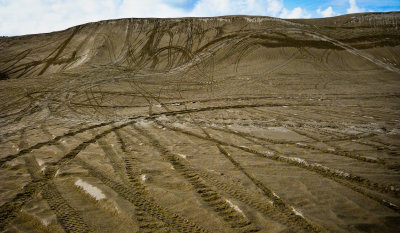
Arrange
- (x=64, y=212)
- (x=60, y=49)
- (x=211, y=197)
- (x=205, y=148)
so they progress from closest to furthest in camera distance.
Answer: (x=64, y=212), (x=211, y=197), (x=205, y=148), (x=60, y=49)

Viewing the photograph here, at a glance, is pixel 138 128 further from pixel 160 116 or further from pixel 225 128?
pixel 225 128

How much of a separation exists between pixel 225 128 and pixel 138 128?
2241mm

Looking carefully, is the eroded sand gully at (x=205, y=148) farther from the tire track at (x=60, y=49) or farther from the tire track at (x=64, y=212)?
the tire track at (x=60, y=49)

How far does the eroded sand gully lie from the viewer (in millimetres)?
2273

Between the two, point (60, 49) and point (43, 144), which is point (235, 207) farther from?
point (60, 49)

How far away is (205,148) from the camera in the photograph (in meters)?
4.11

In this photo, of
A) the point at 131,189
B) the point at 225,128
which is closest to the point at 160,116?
the point at 225,128

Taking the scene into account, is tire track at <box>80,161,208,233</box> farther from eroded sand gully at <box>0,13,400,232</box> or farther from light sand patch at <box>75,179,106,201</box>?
light sand patch at <box>75,179,106,201</box>

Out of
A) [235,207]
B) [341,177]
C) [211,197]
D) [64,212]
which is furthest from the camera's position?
[341,177]

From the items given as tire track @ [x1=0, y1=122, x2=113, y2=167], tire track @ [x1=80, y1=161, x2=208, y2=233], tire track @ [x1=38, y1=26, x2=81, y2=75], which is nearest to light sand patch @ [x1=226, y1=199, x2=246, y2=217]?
tire track @ [x1=80, y1=161, x2=208, y2=233]

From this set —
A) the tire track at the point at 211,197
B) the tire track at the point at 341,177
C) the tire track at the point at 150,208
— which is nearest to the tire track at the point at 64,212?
the tire track at the point at 150,208

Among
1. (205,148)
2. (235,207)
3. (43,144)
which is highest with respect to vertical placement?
(43,144)

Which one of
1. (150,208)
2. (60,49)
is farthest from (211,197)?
(60,49)

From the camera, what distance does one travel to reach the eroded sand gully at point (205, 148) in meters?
2.27
